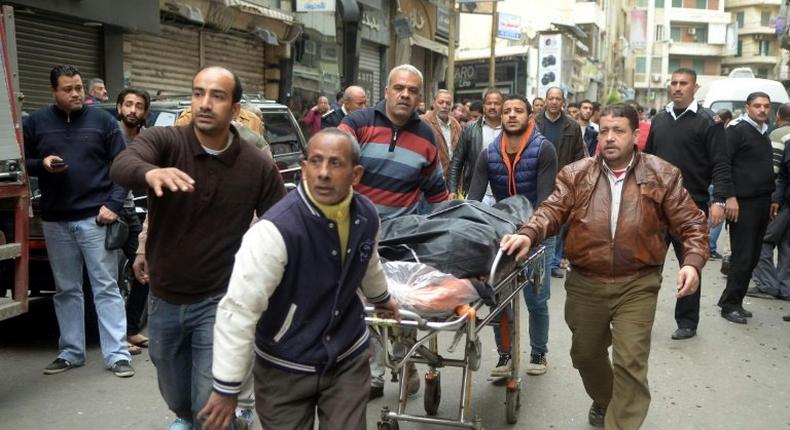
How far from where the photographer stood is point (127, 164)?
331 cm

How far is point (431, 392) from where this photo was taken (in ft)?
16.6

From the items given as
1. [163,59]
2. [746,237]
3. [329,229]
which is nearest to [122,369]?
[329,229]

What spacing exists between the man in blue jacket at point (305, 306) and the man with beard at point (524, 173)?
8.95ft

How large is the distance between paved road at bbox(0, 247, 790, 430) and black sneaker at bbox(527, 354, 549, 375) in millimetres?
62

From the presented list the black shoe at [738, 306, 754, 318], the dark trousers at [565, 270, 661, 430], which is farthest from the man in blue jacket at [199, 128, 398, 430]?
the black shoe at [738, 306, 754, 318]

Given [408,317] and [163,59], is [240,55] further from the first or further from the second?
[408,317]

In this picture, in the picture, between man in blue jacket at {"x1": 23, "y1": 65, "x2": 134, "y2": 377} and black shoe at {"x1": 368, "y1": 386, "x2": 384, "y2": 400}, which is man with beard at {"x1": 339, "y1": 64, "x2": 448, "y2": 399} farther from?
man in blue jacket at {"x1": 23, "y1": 65, "x2": 134, "y2": 377}

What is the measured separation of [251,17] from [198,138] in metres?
13.0

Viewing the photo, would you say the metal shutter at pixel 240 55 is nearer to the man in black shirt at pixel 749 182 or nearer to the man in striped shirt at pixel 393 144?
the man in black shirt at pixel 749 182

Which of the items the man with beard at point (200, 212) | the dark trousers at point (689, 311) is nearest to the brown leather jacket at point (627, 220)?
the man with beard at point (200, 212)

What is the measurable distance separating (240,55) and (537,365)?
1222 centimetres

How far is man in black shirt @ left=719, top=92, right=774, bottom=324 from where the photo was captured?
7.65 m

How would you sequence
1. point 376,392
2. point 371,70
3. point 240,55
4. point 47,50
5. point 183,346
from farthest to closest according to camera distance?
point 371,70, point 240,55, point 47,50, point 376,392, point 183,346

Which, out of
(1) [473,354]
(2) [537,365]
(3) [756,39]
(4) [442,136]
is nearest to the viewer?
(1) [473,354]
